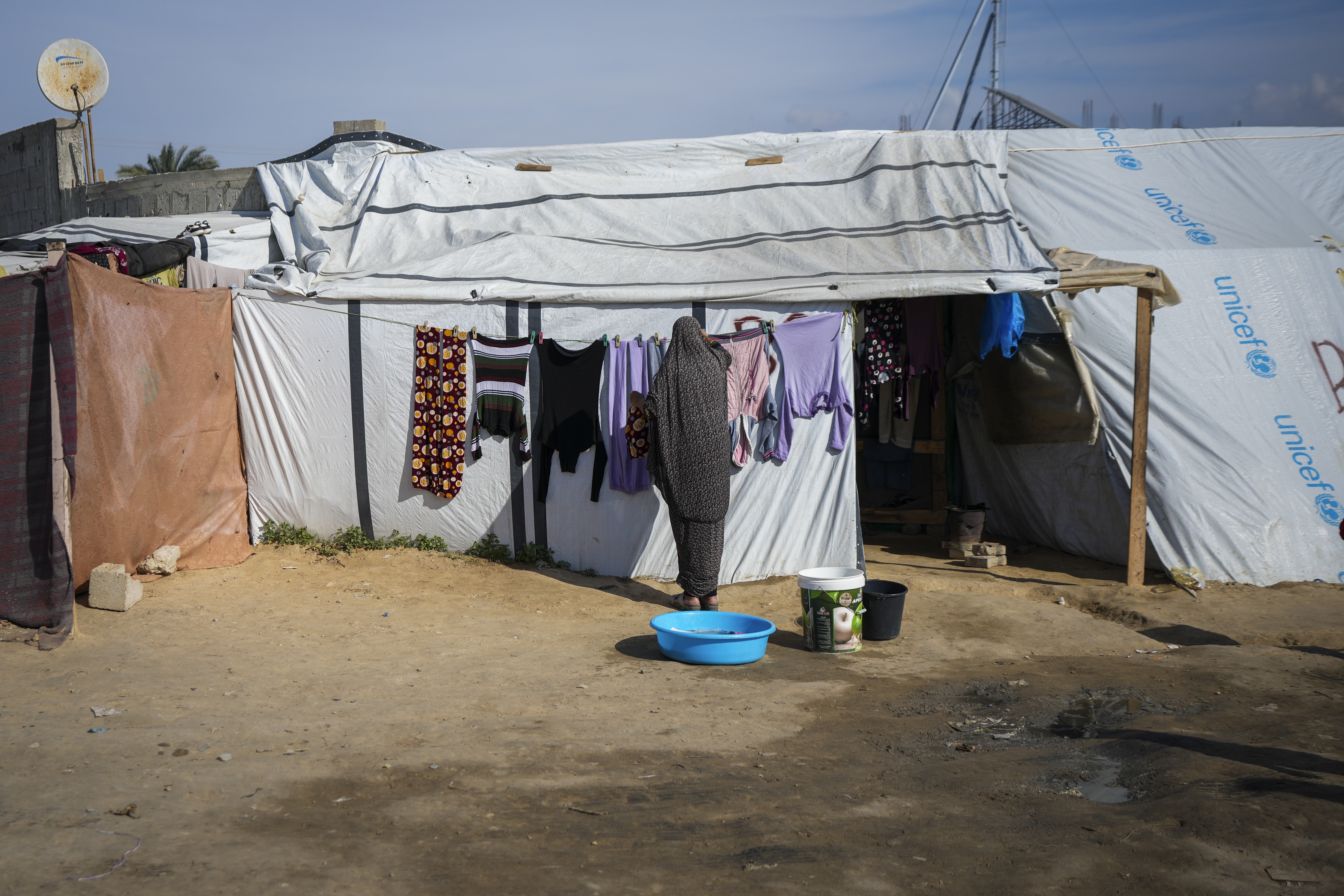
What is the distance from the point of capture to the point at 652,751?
11.8 ft

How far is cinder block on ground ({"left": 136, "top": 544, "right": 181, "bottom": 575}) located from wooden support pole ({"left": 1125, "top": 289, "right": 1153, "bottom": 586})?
245 inches

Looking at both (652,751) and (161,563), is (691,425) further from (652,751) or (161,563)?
(161,563)

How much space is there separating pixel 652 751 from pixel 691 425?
7.97ft

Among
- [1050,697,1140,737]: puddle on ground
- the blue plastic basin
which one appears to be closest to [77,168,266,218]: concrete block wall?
the blue plastic basin

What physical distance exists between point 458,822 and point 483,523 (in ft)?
13.6

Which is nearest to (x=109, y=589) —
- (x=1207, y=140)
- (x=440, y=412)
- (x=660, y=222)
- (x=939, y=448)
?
(x=440, y=412)

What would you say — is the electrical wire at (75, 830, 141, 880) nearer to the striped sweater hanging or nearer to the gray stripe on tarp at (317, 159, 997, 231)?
the striped sweater hanging

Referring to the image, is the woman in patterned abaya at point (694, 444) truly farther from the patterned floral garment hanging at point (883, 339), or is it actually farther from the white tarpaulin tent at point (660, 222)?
the patterned floral garment hanging at point (883, 339)

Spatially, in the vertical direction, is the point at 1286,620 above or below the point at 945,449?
below

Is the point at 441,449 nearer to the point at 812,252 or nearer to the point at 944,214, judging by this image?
the point at 812,252

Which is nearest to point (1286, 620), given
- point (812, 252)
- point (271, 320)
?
point (812, 252)

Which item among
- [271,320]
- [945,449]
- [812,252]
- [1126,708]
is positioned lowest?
[1126,708]

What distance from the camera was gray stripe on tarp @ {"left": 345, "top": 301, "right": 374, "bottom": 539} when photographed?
6.97 metres

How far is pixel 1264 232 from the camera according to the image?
23.9ft
